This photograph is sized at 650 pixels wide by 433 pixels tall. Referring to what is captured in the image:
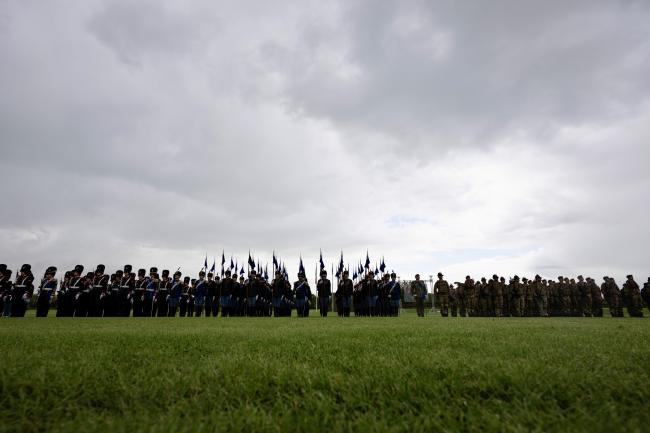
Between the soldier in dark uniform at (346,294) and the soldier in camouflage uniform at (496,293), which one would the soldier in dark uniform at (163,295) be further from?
the soldier in camouflage uniform at (496,293)

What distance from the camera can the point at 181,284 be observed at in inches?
754

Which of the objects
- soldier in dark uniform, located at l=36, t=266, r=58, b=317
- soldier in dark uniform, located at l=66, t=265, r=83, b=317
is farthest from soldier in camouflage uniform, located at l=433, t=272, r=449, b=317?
soldier in dark uniform, located at l=36, t=266, r=58, b=317

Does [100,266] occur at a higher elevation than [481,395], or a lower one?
higher

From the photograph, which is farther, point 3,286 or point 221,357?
point 3,286

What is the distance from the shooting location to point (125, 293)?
17.3 m

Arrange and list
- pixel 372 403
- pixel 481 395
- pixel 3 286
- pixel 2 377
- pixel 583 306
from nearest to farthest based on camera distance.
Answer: pixel 372 403
pixel 481 395
pixel 2 377
pixel 3 286
pixel 583 306

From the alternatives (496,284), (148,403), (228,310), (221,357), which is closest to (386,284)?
(496,284)

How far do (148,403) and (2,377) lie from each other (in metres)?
1.22

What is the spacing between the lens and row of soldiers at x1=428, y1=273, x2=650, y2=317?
19.6 meters

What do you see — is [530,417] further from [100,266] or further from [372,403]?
[100,266]

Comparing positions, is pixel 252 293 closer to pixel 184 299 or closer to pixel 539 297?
pixel 184 299

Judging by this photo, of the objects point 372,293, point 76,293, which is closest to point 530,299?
point 372,293

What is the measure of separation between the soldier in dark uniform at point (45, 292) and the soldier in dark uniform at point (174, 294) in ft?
16.5

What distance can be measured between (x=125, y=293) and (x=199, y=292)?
356 centimetres
